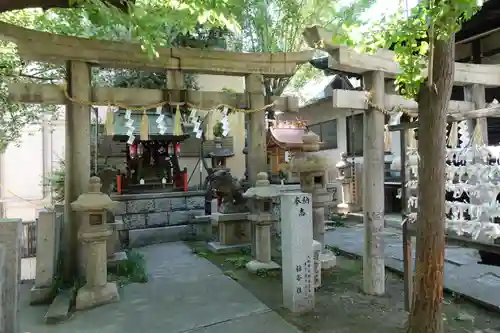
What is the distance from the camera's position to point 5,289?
11.1 feet

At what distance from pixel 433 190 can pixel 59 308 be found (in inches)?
207

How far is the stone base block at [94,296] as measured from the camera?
17.9ft

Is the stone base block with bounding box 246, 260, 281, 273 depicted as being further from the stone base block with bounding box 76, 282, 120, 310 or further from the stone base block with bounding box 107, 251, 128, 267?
the stone base block with bounding box 107, 251, 128, 267

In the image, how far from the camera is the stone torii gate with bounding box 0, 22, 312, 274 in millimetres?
6340

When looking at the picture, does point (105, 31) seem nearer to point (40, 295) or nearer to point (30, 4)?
point (30, 4)

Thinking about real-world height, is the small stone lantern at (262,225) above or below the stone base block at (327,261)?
above

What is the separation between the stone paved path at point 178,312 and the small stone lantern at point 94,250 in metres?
0.21

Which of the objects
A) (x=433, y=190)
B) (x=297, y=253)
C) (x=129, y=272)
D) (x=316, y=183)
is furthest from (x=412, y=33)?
(x=129, y=272)

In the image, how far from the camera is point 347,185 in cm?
1395

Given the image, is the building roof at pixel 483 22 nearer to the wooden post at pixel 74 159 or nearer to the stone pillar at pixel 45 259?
the wooden post at pixel 74 159

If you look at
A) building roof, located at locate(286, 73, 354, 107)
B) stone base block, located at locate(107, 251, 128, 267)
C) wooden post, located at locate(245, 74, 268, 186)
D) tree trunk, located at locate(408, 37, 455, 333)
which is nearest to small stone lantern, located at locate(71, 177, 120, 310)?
stone base block, located at locate(107, 251, 128, 267)

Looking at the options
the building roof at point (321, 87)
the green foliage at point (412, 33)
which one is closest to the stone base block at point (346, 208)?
the building roof at point (321, 87)

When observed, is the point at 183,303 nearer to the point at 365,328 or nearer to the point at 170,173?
the point at 365,328

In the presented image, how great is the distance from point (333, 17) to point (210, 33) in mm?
4640
